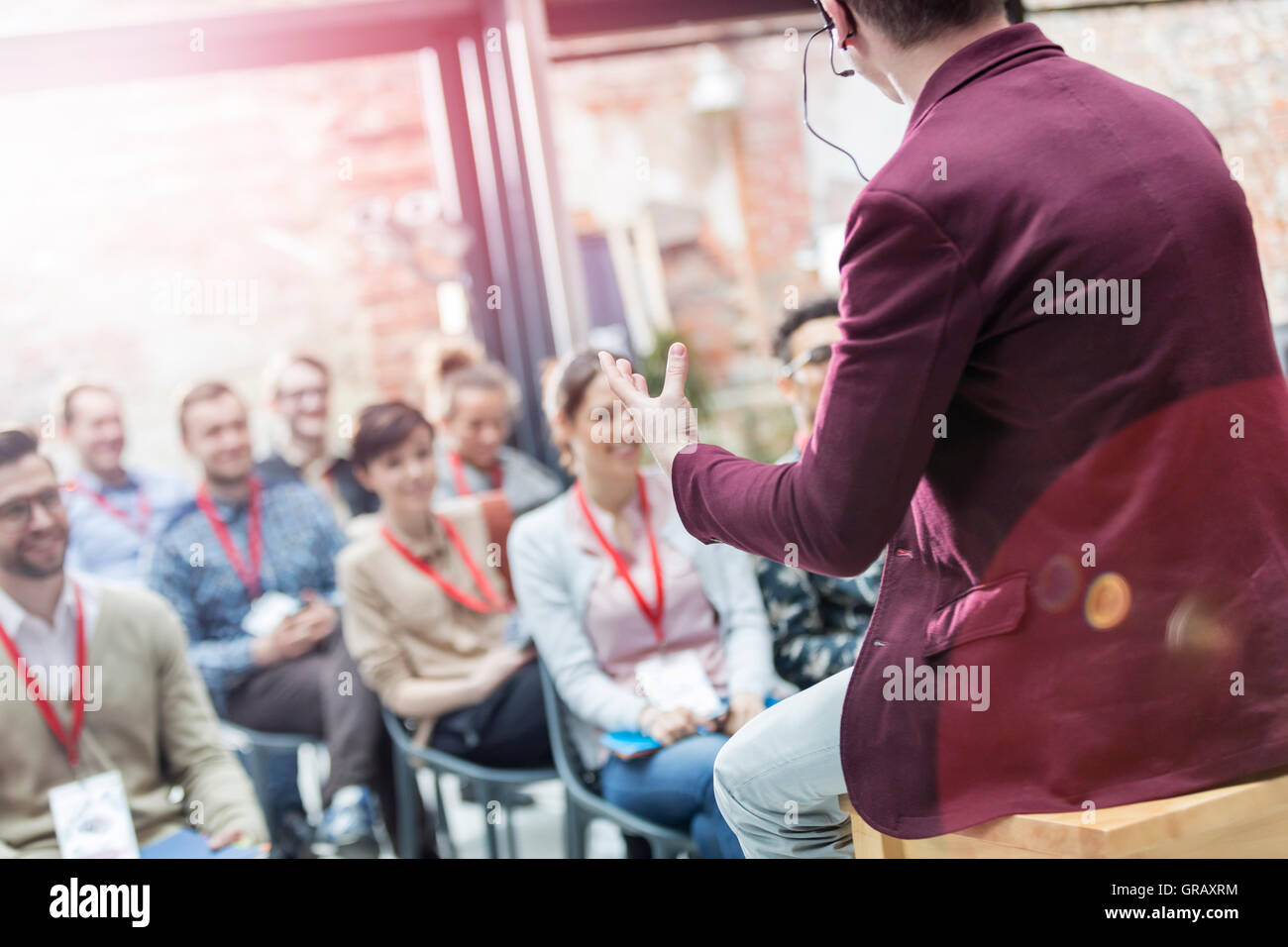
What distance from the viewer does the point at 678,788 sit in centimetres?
194

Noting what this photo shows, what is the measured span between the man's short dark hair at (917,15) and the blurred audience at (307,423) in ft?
8.60

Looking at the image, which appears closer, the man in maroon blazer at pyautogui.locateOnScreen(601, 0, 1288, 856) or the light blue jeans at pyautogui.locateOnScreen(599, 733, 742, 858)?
the man in maroon blazer at pyautogui.locateOnScreen(601, 0, 1288, 856)

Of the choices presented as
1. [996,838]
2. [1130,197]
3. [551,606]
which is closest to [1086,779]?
[996,838]

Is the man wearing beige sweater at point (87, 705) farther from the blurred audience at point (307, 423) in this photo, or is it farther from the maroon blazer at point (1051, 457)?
the maroon blazer at point (1051, 457)

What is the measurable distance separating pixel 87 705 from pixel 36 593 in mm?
254

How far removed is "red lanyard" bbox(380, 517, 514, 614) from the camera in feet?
8.82

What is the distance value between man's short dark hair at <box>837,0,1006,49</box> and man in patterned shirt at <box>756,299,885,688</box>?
1.06 meters

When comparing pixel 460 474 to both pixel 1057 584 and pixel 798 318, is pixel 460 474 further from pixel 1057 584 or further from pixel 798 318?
pixel 1057 584

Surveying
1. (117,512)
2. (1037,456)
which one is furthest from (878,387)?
(117,512)

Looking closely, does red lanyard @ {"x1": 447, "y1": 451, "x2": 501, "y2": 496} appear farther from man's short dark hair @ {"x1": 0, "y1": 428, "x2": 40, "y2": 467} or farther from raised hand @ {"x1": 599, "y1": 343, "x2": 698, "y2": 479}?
raised hand @ {"x1": 599, "y1": 343, "x2": 698, "y2": 479}

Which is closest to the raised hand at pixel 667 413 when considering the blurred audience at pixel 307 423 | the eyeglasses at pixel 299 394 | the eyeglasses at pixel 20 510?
the eyeglasses at pixel 20 510

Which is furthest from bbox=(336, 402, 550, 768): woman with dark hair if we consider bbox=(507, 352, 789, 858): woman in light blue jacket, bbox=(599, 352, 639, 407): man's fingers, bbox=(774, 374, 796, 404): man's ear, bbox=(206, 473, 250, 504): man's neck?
bbox=(599, 352, 639, 407): man's fingers

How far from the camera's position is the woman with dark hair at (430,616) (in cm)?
247
